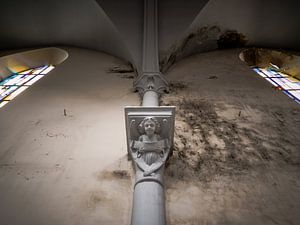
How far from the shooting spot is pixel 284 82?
5.71m

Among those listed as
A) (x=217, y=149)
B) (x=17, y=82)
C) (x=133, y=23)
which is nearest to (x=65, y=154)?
(x=217, y=149)

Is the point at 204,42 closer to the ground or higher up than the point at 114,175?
higher up

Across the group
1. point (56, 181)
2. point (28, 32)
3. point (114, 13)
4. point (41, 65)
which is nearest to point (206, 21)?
point (114, 13)

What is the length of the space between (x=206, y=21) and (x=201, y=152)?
165 inches

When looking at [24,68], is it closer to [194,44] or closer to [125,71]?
[125,71]

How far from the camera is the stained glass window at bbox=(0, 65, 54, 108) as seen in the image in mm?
5047

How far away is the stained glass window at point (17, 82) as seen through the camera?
5.05m

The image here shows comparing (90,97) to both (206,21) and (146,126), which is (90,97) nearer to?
(146,126)

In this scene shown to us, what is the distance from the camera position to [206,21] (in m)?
6.65

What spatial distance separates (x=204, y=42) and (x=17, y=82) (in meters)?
4.41

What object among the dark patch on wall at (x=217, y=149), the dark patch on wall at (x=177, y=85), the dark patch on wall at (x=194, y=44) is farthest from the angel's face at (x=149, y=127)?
the dark patch on wall at (x=194, y=44)

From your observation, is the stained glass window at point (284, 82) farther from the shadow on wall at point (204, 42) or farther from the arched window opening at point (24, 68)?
the arched window opening at point (24, 68)

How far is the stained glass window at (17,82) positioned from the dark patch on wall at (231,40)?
439cm

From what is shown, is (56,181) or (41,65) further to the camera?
(41,65)
